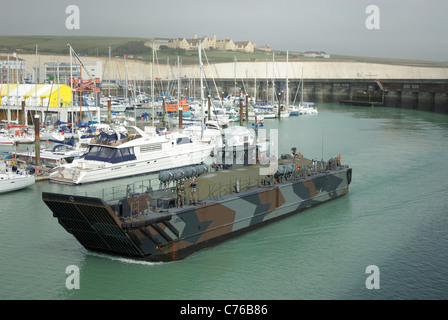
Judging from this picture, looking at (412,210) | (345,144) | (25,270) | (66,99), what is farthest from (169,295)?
(66,99)

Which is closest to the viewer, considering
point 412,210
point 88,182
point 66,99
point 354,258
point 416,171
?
point 354,258

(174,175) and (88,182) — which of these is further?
(88,182)

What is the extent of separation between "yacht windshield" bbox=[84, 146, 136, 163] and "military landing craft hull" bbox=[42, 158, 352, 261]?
11.3 metres

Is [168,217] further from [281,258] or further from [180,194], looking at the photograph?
[281,258]

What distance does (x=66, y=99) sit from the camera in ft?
226

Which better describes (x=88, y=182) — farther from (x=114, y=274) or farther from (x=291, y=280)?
(x=291, y=280)

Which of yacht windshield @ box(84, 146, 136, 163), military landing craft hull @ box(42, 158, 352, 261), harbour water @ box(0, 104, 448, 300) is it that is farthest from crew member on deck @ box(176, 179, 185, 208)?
yacht windshield @ box(84, 146, 136, 163)

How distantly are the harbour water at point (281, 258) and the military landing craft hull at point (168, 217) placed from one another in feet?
1.88

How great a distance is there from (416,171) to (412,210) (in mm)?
12264

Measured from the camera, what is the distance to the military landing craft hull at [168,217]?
20703mm
